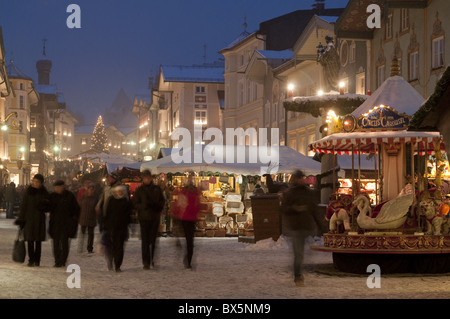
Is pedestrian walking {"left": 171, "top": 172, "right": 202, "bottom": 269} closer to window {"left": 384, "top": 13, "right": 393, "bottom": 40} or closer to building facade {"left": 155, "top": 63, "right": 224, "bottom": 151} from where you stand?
window {"left": 384, "top": 13, "right": 393, "bottom": 40}

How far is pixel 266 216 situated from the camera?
2330 cm

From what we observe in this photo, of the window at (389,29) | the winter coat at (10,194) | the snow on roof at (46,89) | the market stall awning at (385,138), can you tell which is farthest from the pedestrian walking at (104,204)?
the snow on roof at (46,89)

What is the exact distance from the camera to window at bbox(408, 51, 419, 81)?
1166 inches

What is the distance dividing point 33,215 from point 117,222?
71.6 inches

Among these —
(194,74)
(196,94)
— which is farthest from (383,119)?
(194,74)

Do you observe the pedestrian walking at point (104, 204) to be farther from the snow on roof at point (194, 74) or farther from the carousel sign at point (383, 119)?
the snow on roof at point (194, 74)

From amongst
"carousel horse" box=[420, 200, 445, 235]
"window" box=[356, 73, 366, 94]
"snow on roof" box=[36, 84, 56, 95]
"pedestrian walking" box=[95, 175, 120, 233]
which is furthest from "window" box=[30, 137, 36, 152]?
"carousel horse" box=[420, 200, 445, 235]

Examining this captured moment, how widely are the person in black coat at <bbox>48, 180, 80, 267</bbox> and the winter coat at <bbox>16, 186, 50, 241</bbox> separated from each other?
0.23m

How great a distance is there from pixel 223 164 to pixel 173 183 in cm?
419

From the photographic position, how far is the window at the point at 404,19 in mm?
30719
